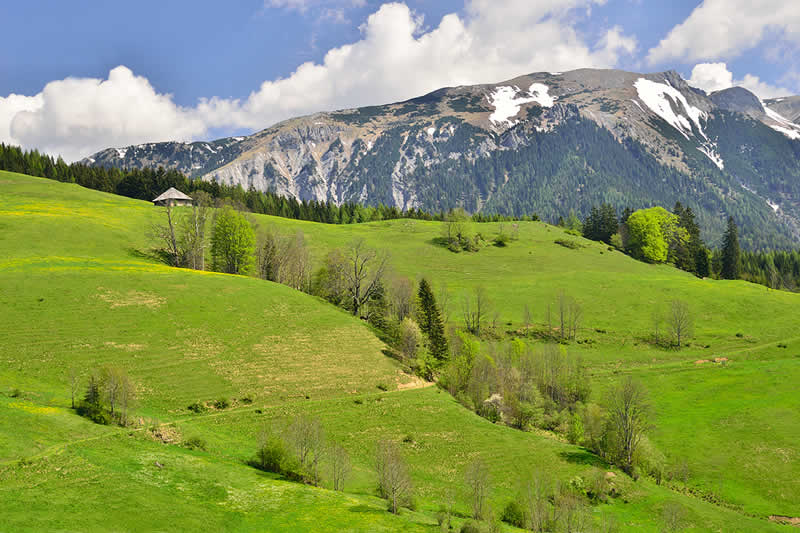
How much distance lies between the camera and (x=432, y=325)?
79.4 m

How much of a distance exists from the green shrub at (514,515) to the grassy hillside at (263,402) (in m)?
3.24

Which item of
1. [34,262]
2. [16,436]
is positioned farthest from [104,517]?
[34,262]

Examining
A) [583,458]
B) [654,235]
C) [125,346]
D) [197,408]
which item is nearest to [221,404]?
[197,408]

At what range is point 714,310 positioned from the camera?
104 m

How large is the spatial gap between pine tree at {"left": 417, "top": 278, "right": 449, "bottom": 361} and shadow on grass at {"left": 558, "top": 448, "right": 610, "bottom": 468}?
25318 mm

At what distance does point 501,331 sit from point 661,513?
54.0m

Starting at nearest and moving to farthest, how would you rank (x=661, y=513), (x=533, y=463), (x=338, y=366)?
(x=661, y=513) < (x=533, y=463) < (x=338, y=366)

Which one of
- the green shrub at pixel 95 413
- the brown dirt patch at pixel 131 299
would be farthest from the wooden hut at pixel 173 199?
the green shrub at pixel 95 413

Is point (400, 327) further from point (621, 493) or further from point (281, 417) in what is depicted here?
point (621, 493)

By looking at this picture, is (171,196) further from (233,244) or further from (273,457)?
(273,457)

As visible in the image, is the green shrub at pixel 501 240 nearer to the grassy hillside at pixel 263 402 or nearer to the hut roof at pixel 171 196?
the grassy hillside at pixel 263 402

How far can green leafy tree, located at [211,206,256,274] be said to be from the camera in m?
99.0

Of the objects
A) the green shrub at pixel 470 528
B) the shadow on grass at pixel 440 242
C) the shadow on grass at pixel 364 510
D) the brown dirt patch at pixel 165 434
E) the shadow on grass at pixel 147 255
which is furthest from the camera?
the shadow on grass at pixel 440 242

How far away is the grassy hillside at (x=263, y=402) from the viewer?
98.7ft
